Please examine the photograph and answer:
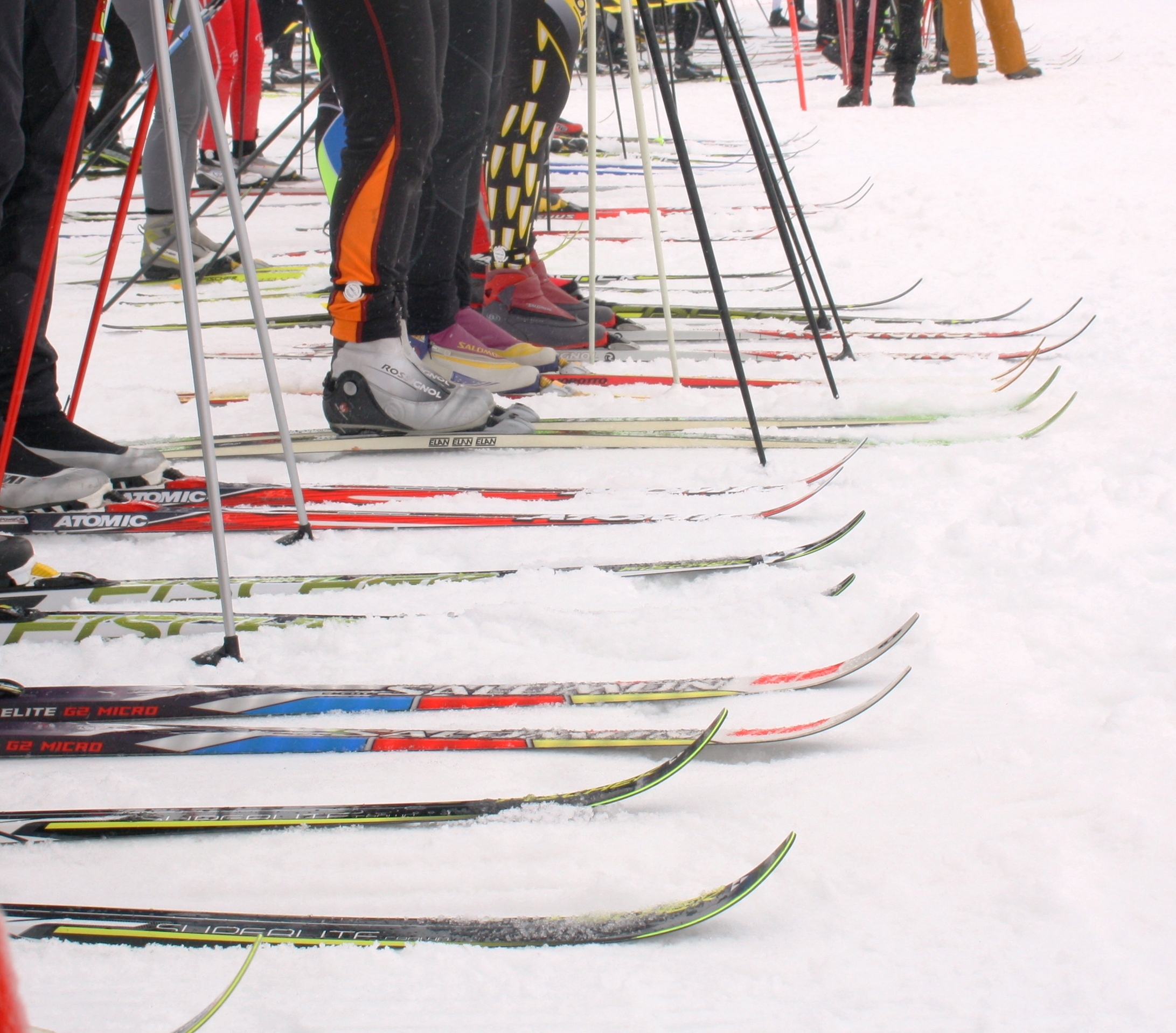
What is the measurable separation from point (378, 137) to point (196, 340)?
78 centimetres

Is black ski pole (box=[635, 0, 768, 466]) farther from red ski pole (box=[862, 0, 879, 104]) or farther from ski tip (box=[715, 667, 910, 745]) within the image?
red ski pole (box=[862, 0, 879, 104])

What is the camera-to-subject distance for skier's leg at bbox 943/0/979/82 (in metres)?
8.16

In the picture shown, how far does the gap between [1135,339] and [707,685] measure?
2.11m

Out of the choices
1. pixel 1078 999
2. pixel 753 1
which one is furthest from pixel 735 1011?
pixel 753 1

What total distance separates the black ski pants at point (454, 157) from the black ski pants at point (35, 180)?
0.83 m

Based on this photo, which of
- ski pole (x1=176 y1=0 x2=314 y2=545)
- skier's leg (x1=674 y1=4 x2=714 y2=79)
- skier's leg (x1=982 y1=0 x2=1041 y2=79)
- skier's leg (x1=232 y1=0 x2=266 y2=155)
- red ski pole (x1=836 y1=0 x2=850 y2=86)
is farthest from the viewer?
skier's leg (x1=674 y1=4 x2=714 y2=79)

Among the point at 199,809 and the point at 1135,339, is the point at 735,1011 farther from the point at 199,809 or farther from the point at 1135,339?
the point at 1135,339

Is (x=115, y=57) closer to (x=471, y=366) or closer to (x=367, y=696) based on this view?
(x=471, y=366)

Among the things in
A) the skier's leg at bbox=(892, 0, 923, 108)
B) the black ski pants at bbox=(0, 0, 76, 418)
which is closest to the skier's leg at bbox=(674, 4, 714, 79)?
the skier's leg at bbox=(892, 0, 923, 108)

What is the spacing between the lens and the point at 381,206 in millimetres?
2008

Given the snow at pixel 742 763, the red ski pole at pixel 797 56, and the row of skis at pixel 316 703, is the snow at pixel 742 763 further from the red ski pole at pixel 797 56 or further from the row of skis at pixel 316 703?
the red ski pole at pixel 797 56

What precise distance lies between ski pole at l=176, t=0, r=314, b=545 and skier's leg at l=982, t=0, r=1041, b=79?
27.9 ft

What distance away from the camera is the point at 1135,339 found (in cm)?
274

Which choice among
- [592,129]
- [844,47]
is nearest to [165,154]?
[592,129]
